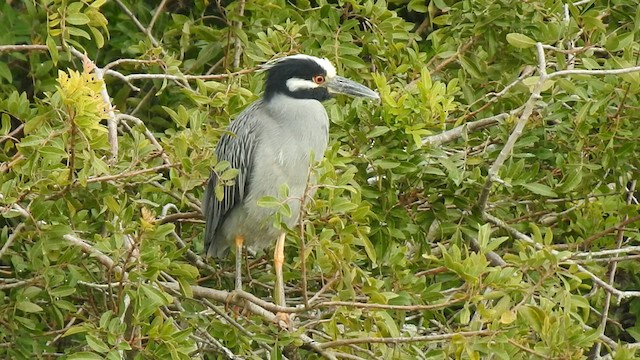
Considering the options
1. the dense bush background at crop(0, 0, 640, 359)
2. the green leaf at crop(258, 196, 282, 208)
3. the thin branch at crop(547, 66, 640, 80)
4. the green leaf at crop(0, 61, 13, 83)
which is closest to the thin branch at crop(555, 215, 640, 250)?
the dense bush background at crop(0, 0, 640, 359)

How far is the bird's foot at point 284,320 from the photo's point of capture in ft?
13.1

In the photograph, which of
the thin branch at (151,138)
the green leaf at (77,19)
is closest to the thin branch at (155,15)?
the thin branch at (151,138)

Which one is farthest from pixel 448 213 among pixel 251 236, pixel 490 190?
pixel 251 236

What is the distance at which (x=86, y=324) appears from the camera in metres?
3.76

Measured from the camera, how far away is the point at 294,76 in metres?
5.04

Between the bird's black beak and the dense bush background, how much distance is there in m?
0.13

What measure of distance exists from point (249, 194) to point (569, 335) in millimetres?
1708

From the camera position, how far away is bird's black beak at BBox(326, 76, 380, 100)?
15.6 feet

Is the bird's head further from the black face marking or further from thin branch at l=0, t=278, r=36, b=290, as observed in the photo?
thin branch at l=0, t=278, r=36, b=290

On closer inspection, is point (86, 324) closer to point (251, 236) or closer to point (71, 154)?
point (71, 154)

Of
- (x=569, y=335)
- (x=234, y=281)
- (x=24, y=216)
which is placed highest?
(x=24, y=216)

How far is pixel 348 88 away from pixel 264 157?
1.38 ft

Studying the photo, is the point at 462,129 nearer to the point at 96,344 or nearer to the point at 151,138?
the point at 151,138

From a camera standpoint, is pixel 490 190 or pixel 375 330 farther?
pixel 490 190
